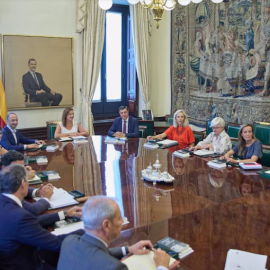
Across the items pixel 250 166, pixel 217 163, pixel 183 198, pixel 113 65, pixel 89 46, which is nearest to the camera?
pixel 183 198

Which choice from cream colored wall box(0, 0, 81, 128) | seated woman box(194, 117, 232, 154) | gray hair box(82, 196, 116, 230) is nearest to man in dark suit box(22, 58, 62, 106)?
cream colored wall box(0, 0, 81, 128)

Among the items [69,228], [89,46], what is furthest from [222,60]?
[69,228]

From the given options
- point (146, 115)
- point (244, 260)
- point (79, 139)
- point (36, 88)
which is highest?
point (36, 88)

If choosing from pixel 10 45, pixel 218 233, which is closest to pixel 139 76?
pixel 10 45

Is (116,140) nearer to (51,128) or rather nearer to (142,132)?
(142,132)

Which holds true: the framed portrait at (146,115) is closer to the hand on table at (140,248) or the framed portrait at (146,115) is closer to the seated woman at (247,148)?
the seated woman at (247,148)

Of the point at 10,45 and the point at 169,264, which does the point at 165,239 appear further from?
the point at 10,45

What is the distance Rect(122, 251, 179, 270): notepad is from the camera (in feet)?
6.55

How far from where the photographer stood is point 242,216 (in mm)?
2756

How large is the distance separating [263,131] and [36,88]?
4.34m

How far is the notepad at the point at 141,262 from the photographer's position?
200 cm

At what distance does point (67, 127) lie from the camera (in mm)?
6156

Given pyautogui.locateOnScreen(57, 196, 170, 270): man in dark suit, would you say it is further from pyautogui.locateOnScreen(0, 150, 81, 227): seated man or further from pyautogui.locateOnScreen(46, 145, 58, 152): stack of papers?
pyautogui.locateOnScreen(46, 145, 58, 152): stack of papers

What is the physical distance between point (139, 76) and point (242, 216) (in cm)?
595
